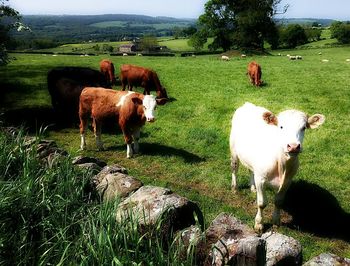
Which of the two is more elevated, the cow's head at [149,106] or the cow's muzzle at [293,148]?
the cow's muzzle at [293,148]

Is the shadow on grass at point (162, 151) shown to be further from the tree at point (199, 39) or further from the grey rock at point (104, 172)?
the tree at point (199, 39)

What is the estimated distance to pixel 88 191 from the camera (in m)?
7.08

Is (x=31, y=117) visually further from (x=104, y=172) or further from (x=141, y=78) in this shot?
(x=104, y=172)

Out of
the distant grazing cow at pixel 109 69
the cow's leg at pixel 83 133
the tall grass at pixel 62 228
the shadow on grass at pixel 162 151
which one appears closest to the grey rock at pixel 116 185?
the tall grass at pixel 62 228

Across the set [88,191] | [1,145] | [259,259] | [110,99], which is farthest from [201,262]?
[110,99]

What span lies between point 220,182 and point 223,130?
4.59m

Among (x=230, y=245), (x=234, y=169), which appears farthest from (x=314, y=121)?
(x=230, y=245)

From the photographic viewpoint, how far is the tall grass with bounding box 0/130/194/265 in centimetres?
456

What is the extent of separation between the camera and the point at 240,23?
204 feet

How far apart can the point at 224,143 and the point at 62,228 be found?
9.16 metres

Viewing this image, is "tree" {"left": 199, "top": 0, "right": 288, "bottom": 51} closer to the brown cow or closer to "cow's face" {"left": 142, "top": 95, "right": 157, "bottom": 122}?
the brown cow

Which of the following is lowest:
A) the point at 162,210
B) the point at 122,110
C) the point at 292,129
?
the point at 122,110

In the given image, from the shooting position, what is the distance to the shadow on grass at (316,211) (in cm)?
847

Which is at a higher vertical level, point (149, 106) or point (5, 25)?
point (5, 25)
